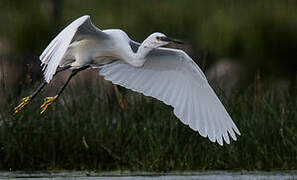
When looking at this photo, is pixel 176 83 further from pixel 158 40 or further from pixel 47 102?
pixel 47 102

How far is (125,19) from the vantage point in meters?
15.9

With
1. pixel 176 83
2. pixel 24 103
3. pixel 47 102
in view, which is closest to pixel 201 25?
pixel 176 83

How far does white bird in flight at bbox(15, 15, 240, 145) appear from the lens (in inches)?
276

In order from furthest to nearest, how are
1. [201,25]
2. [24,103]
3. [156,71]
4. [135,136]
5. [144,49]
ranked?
[201,25] < [135,136] < [156,71] < [24,103] < [144,49]

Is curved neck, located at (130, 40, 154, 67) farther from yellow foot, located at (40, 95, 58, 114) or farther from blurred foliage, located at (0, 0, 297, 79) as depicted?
blurred foliage, located at (0, 0, 297, 79)

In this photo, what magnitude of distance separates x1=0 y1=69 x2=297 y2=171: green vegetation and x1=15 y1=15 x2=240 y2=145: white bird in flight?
343 mm

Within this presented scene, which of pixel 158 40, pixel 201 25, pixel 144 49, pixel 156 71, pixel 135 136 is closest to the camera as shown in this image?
pixel 158 40

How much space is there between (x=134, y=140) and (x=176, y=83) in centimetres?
69

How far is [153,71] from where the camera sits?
748 centimetres

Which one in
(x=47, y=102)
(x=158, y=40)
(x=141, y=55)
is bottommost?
(x=47, y=102)

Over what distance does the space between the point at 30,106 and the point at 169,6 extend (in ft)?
28.9

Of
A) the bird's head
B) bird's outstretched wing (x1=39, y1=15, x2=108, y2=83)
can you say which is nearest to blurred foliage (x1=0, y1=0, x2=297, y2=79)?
the bird's head

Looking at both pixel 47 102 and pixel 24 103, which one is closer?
pixel 24 103

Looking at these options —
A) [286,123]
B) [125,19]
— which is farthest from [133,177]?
[125,19]
